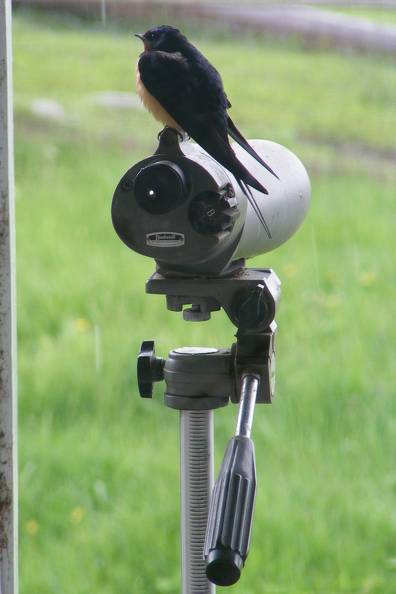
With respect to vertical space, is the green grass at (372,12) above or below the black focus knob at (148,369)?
above

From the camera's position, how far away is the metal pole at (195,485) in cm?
75

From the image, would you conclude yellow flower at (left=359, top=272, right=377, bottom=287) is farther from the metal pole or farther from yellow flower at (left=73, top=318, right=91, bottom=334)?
the metal pole

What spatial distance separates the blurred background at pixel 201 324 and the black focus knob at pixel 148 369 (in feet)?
2.60

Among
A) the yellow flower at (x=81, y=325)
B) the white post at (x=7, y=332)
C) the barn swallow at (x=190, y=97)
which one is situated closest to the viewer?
the barn swallow at (x=190, y=97)

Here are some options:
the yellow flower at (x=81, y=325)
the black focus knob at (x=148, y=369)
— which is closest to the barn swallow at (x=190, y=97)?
the black focus knob at (x=148, y=369)

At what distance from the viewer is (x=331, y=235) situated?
211 centimetres

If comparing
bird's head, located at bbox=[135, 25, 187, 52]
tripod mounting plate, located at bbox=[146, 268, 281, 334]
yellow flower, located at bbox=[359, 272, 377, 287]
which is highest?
bird's head, located at bbox=[135, 25, 187, 52]

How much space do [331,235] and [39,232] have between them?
68 cm

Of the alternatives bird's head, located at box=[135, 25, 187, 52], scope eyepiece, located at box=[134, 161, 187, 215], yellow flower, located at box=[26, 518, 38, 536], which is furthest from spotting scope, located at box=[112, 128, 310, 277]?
yellow flower, located at box=[26, 518, 38, 536]

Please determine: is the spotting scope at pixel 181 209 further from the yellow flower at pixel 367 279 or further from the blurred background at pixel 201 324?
the yellow flower at pixel 367 279

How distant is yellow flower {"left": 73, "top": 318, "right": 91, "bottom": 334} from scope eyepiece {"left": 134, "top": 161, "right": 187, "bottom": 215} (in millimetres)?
1307

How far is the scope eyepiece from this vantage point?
Result: 0.63 metres

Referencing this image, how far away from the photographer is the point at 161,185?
63 centimetres

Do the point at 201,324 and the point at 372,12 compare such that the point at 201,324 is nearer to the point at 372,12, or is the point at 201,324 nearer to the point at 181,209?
the point at 372,12
